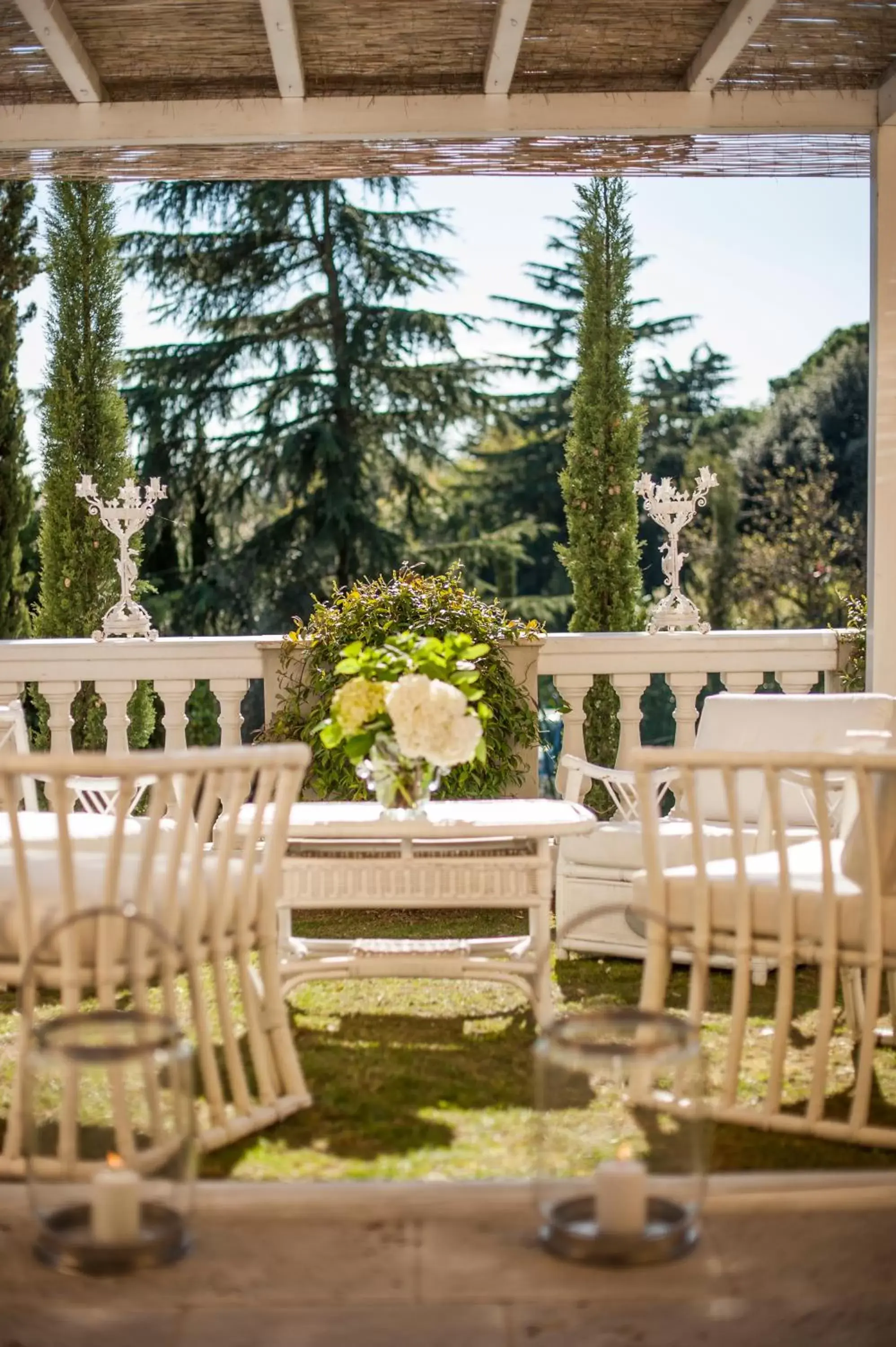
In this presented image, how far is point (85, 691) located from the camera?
8492 millimetres

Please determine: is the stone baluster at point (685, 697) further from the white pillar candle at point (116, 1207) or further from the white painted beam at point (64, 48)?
the white pillar candle at point (116, 1207)

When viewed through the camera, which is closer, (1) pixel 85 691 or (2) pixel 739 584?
(1) pixel 85 691

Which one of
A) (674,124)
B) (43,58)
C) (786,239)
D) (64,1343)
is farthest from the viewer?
(786,239)

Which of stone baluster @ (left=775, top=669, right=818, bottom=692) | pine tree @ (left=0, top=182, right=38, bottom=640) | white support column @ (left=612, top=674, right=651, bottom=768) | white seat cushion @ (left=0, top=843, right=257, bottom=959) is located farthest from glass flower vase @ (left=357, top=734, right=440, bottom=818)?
pine tree @ (left=0, top=182, right=38, bottom=640)

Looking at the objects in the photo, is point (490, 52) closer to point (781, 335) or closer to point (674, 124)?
point (674, 124)

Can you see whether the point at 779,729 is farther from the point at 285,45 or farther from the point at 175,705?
the point at 285,45

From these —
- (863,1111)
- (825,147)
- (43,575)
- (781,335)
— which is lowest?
(863,1111)

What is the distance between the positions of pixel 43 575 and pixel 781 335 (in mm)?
10411

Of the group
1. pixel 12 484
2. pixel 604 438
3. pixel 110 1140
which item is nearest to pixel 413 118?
pixel 110 1140

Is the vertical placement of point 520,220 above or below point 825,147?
above

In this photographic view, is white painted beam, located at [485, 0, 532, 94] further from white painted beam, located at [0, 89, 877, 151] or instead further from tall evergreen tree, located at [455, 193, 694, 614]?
tall evergreen tree, located at [455, 193, 694, 614]

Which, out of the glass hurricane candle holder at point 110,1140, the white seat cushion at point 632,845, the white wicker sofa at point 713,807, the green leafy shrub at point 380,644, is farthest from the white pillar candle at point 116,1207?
the green leafy shrub at point 380,644

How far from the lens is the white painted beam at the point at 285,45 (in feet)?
12.0

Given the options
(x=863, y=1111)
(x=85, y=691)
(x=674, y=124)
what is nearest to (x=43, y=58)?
(x=674, y=124)
